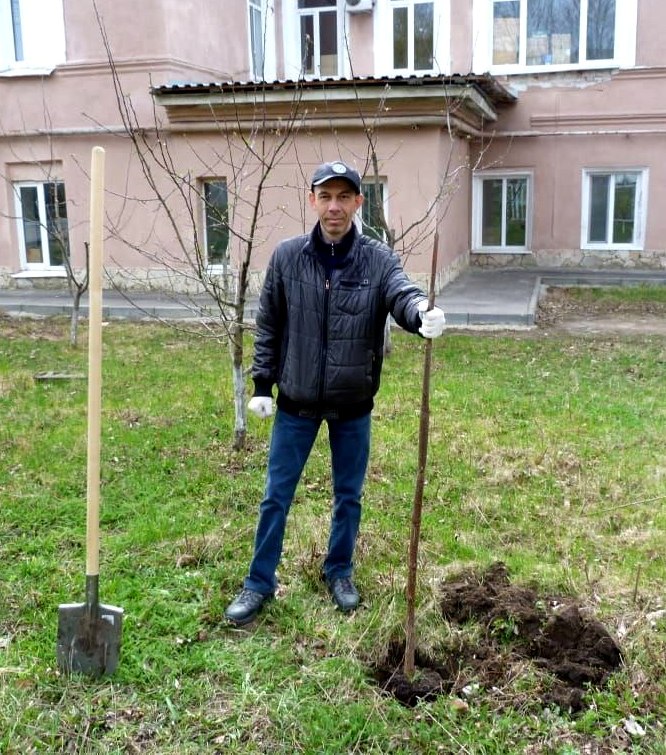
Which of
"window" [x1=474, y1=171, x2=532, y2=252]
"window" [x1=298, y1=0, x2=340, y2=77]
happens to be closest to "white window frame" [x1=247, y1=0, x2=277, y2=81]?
"window" [x1=298, y1=0, x2=340, y2=77]

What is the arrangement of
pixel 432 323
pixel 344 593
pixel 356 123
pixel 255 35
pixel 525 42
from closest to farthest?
pixel 432 323 < pixel 344 593 < pixel 356 123 < pixel 525 42 < pixel 255 35

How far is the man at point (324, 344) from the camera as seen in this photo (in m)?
3.26

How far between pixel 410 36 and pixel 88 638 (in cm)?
1510

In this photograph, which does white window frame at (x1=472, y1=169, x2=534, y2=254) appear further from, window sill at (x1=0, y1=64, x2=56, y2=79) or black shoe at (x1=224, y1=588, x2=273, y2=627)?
black shoe at (x1=224, y1=588, x2=273, y2=627)

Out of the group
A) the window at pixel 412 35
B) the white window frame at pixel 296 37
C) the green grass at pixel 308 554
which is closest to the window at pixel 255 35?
the white window frame at pixel 296 37

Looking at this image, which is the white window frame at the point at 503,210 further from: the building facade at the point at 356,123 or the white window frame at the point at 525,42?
the white window frame at the point at 525,42

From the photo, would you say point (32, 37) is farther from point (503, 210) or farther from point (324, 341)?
point (324, 341)

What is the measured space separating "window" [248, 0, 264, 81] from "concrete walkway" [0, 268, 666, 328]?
5.53 m

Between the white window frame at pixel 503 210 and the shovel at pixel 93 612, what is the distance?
14.0m

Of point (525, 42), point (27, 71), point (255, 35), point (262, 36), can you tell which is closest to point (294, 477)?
point (27, 71)

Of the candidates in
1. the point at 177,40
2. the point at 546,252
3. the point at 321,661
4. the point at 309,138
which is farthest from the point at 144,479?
the point at 546,252

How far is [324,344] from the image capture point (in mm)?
3307

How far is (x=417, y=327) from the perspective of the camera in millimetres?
2992

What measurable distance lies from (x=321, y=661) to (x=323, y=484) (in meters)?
2.03
